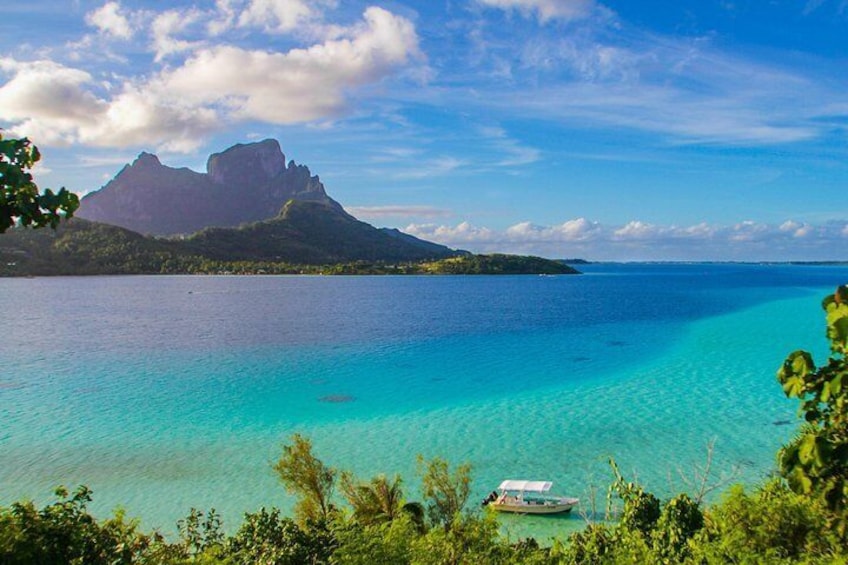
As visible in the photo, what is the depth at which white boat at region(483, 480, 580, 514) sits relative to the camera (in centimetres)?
2306

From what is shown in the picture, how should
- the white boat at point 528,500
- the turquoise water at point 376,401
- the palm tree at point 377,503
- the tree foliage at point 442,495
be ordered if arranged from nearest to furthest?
the palm tree at point 377,503 < the tree foliage at point 442,495 < the white boat at point 528,500 < the turquoise water at point 376,401

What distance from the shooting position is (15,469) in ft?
96.7

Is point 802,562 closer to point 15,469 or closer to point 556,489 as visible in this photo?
point 556,489

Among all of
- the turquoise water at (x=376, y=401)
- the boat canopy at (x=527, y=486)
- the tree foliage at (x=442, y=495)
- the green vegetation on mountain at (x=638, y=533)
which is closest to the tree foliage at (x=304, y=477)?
the turquoise water at (x=376, y=401)

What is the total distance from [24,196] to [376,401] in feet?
124

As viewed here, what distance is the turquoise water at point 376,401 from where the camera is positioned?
2852cm

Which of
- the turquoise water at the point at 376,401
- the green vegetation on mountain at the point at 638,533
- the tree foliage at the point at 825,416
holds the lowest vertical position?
the turquoise water at the point at 376,401

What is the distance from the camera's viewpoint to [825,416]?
6.72m

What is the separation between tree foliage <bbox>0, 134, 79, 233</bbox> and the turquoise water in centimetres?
2071

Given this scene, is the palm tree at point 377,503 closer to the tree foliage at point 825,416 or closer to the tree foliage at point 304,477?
the tree foliage at point 304,477

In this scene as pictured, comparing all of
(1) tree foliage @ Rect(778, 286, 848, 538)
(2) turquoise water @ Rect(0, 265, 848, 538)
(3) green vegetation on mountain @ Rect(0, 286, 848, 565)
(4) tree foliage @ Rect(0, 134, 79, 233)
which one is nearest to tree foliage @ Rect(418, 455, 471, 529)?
(2) turquoise water @ Rect(0, 265, 848, 538)

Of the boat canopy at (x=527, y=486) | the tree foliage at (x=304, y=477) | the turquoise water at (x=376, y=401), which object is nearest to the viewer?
the tree foliage at (x=304, y=477)

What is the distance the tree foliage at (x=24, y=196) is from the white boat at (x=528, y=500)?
67.8ft

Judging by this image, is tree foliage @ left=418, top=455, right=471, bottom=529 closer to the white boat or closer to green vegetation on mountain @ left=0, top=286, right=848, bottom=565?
the white boat
